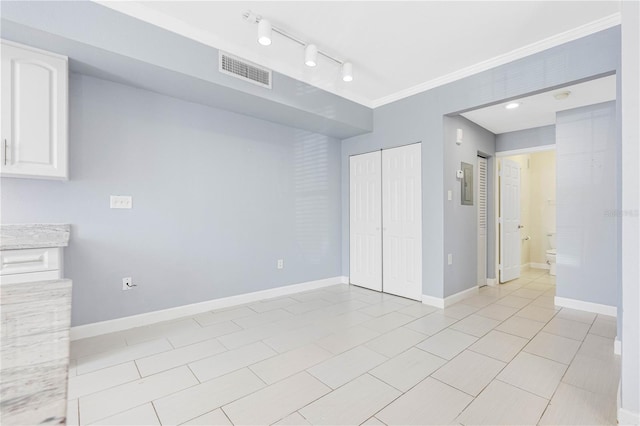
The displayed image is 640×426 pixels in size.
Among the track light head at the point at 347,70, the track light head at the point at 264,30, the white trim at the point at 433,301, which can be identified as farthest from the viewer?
the white trim at the point at 433,301

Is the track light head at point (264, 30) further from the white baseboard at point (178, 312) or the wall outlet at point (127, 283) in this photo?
the white baseboard at point (178, 312)

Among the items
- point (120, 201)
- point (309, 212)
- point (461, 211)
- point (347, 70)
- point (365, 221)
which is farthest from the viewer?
point (365, 221)

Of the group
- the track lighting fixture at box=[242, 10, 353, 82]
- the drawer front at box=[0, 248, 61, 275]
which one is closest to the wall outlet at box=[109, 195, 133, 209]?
the drawer front at box=[0, 248, 61, 275]

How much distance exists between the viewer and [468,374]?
81.2 inches

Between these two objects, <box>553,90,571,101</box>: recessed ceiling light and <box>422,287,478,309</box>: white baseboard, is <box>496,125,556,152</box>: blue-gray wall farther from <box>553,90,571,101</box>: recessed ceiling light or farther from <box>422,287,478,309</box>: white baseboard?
<box>422,287,478,309</box>: white baseboard

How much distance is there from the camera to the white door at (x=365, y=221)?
429 centimetres

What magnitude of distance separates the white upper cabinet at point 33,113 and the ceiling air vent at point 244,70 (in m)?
1.19

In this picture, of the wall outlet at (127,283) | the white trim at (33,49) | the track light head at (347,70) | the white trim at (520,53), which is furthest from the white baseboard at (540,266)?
the white trim at (33,49)

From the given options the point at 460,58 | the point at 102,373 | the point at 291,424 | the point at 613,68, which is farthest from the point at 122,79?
the point at 613,68

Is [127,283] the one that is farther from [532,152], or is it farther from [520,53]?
[532,152]

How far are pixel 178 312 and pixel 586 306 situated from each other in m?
4.59

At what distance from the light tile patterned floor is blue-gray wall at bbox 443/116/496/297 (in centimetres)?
62

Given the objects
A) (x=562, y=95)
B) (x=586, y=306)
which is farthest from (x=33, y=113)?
(x=586, y=306)

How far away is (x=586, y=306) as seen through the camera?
3.43m
